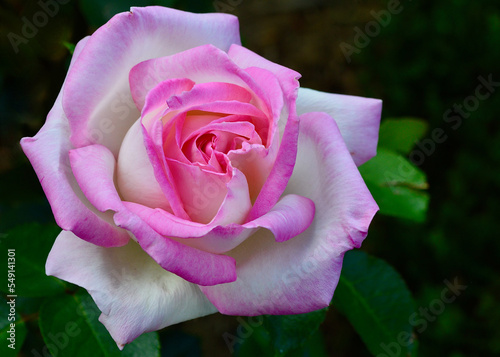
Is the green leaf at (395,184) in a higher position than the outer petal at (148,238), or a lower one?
lower

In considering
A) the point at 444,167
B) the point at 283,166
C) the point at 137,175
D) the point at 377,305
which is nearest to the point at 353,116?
the point at 283,166

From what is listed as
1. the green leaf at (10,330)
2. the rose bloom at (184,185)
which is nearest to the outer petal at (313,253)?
the rose bloom at (184,185)

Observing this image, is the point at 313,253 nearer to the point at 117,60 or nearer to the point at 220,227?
the point at 220,227

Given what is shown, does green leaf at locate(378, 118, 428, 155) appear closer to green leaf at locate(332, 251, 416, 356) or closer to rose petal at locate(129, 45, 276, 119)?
green leaf at locate(332, 251, 416, 356)

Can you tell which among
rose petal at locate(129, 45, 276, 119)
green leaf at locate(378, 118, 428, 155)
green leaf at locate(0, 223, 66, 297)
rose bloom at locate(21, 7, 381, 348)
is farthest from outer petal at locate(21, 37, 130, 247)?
green leaf at locate(378, 118, 428, 155)

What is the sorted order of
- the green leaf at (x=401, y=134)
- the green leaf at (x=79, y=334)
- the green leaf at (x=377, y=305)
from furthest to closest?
the green leaf at (x=401, y=134) → the green leaf at (x=377, y=305) → the green leaf at (x=79, y=334)

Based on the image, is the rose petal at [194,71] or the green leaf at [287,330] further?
the green leaf at [287,330]

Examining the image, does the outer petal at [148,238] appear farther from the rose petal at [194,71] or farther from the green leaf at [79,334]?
the green leaf at [79,334]

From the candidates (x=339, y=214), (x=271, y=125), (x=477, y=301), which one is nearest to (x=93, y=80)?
(x=271, y=125)

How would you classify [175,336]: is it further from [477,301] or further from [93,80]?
[477,301]
